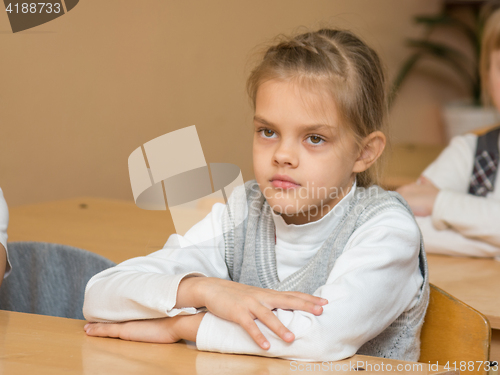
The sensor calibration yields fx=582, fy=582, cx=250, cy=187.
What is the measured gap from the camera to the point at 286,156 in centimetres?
69

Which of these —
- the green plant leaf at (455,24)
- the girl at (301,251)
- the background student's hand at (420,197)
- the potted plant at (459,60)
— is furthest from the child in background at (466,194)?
the green plant leaf at (455,24)

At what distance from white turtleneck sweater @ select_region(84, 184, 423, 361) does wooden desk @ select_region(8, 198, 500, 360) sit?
0.15 metres

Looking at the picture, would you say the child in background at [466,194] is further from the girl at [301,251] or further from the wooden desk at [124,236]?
the girl at [301,251]

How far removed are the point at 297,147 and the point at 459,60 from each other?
3.53 meters

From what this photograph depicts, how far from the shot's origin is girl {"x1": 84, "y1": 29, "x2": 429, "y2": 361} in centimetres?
59

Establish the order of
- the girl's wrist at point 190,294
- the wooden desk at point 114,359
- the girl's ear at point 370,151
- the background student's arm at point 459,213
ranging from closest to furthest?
the wooden desk at point 114,359 → the girl's wrist at point 190,294 → the girl's ear at point 370,151 → the background student's arm at point 459,213

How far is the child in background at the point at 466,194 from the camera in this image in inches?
44.9

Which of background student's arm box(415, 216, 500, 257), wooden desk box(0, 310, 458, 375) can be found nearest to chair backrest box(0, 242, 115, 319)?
wooden desk box(0, 310, 458, 375)

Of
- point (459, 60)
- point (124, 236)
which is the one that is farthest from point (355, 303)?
point (459, 60)

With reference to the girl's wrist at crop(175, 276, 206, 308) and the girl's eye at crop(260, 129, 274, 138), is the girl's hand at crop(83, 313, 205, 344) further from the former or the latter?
the girl's eye at crop(260, 129, 274, 138)

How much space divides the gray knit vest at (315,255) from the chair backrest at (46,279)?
0.25 metres

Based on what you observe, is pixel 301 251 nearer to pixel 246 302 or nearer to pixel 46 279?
pixel 246 302

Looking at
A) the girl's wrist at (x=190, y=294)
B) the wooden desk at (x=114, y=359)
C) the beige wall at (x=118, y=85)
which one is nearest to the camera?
the wooden desk at (x=114, y=359)

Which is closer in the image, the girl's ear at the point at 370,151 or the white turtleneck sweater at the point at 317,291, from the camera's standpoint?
the white turtleneck sweater at the point at 317,291
